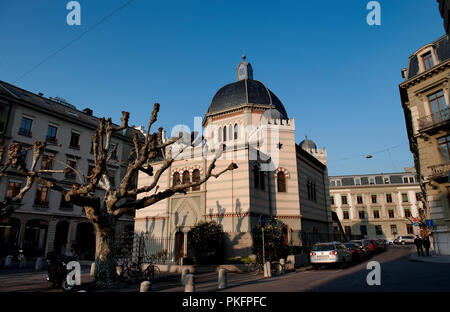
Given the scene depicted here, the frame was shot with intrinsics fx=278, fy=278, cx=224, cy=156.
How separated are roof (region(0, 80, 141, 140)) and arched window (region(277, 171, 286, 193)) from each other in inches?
958

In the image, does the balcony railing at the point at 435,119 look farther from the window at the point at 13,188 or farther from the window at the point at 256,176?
the window at the point at 13,188

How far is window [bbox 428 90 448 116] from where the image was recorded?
22.2 meters

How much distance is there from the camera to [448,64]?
21.9 meters

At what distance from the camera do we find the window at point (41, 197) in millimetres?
28984

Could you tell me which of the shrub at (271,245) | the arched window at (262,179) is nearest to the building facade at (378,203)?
the arched window at (262,179)

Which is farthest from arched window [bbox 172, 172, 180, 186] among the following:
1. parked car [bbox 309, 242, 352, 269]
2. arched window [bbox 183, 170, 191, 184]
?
parked car [bbox 309, 242, 352, 269]

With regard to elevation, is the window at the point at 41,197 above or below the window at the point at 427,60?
below

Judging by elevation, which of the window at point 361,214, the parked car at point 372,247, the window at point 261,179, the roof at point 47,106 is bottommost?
the parked car at point 372,247

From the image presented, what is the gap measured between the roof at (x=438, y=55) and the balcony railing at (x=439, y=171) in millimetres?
8643

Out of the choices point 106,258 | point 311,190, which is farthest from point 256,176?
point 106,258

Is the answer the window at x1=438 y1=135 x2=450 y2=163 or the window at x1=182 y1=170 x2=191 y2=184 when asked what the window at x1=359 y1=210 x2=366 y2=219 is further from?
the window at x1=182 y1=170 x2=191 y2=184
